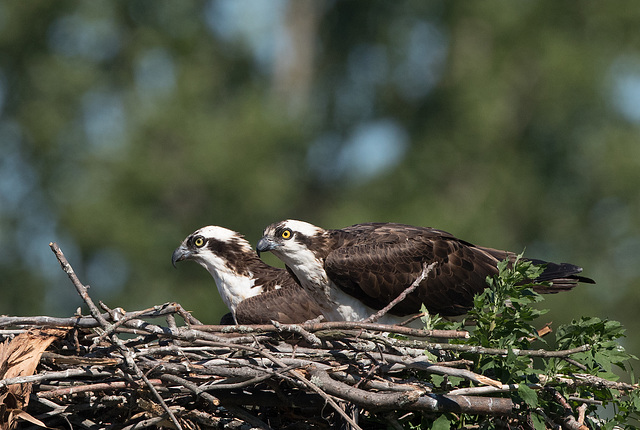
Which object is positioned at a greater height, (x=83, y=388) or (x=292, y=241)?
(x=292, y=241)

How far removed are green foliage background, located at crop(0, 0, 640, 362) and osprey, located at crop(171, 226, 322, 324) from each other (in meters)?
9.02

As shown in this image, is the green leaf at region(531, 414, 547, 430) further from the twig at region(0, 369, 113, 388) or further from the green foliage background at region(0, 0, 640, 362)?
the green foliage background at region(0, 0, 640, 362)

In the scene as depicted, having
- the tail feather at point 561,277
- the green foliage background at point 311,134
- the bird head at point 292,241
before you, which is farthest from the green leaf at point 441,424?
the green foliage background at point 311,134

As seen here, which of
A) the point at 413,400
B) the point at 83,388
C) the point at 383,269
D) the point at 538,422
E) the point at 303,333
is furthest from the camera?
the point at 383,269

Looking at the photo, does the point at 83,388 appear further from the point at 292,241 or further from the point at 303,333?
the point at 292,241

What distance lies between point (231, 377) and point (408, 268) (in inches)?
79.9

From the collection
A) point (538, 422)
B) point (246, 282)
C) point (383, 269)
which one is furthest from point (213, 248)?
point (538, 422)

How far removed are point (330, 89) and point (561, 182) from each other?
628 centimetres

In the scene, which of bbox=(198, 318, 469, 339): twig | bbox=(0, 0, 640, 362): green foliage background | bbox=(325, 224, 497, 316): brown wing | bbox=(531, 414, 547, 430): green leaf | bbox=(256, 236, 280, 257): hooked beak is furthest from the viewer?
bbox=(0, 0, 640, 362): green foliage background

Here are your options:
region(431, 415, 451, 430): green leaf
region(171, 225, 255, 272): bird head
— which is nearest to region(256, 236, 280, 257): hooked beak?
region(171, 225, 255, 272): bird head

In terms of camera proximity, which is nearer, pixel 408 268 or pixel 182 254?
pixel 408 268

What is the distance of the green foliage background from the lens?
18.5 meters

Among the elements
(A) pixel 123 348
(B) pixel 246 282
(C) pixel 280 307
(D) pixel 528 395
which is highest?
(B) pixel 246 282

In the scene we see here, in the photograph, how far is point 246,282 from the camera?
7.59m
